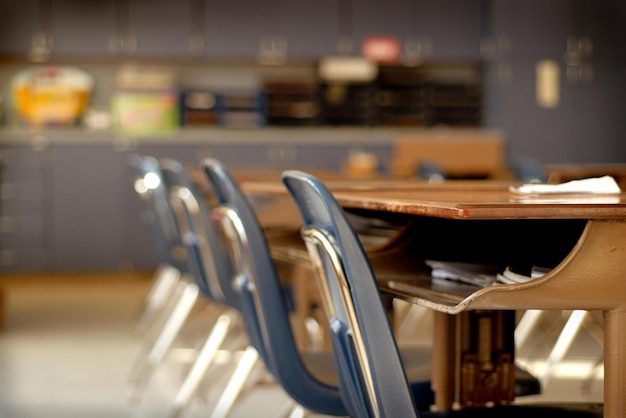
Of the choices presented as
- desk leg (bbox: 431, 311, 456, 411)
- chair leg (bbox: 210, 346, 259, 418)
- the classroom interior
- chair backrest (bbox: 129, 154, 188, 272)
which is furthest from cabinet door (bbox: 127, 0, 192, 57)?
desk leg (bbox: 431, 311, 456, 411)

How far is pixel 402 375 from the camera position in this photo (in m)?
1.38

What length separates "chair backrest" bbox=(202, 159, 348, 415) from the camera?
6.20 feet

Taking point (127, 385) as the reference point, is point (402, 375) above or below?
above

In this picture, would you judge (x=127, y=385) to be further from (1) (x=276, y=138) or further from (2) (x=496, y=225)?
(1) (x=276, y=138)

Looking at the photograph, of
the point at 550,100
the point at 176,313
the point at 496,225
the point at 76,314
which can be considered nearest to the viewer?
the point at 496,225

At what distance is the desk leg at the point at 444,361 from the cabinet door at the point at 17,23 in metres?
6.43

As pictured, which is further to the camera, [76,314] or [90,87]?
[90,87]

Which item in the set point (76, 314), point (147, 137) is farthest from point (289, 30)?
point (76, 314)

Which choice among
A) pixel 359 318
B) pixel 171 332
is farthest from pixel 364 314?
pixel 171 332

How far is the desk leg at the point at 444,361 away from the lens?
1932 mm

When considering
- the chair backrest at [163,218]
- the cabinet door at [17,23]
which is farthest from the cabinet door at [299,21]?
the chair backrest at [163,218]

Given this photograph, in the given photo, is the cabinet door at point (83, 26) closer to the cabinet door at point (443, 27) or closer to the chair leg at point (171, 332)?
the cabinet door at point (443, 27)

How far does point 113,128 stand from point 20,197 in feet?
3.01

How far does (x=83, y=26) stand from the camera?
7848 millimetres
